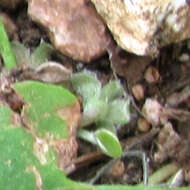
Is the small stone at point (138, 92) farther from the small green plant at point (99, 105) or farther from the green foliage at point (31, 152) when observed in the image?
the green foliage at point (31, 152)

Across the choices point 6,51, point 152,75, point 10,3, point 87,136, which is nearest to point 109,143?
point 87,136

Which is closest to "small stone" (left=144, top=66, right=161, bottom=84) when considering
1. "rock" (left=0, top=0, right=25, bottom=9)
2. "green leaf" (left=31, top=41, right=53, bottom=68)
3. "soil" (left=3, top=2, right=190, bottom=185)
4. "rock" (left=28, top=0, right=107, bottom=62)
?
"soil" (left=3, top=2, right=190, bottom=185)

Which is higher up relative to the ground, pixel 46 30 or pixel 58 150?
pixel 46 30

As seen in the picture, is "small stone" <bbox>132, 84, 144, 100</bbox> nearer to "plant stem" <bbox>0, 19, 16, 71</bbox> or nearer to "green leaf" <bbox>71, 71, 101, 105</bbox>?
"green leaf" <bbox>71, 71, 101, 105</bbox>

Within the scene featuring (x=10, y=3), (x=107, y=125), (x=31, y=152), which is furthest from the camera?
(x=10, y=3)

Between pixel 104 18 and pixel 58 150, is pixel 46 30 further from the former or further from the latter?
pixel 58 150

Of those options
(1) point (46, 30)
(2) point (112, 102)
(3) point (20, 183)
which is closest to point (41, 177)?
(3) point (20, 183)

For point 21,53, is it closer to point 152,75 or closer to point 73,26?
point 73,26
